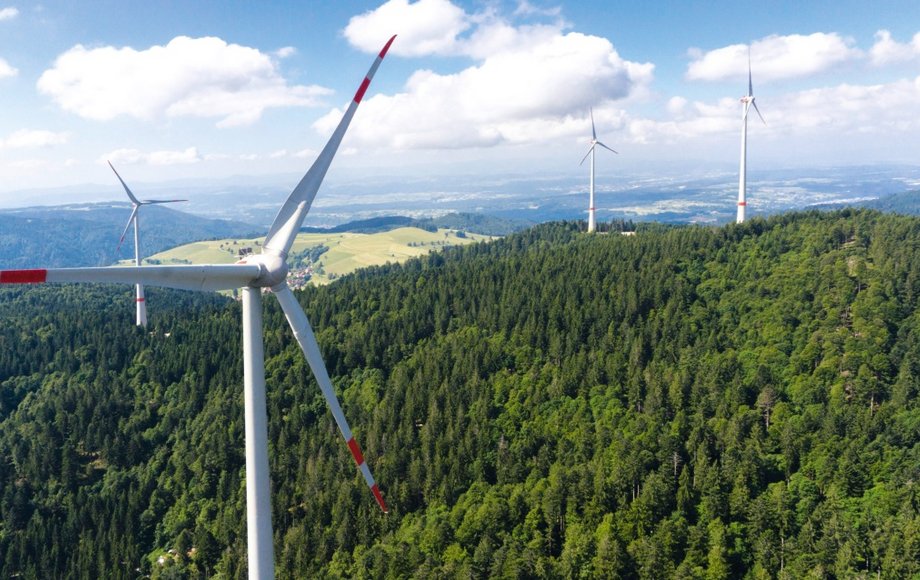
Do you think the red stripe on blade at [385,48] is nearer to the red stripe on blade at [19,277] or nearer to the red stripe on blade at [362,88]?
the red stripe on blade at [362,88]

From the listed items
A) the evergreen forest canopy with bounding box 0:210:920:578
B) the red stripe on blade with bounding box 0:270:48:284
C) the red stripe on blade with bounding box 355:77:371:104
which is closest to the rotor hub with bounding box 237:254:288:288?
the red stripe on blade with bounding box 355:77:371:104

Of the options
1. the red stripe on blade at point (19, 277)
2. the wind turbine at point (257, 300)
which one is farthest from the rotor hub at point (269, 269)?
the red stripe on blade at point (19, 277)

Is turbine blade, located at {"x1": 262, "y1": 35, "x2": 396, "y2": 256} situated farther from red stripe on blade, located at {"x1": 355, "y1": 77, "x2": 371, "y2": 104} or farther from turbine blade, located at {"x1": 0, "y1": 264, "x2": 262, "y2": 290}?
turbine blade, located at {"x1": 0, "y1": 264, "x2": 262, "y2": 290}

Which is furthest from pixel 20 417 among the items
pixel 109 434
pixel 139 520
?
pixel 139 520

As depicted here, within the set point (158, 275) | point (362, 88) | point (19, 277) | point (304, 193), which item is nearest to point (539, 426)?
point (304, 193)

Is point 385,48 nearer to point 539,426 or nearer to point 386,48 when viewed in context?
point 386,48

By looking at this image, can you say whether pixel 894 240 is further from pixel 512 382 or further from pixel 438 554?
pixel 438 554
